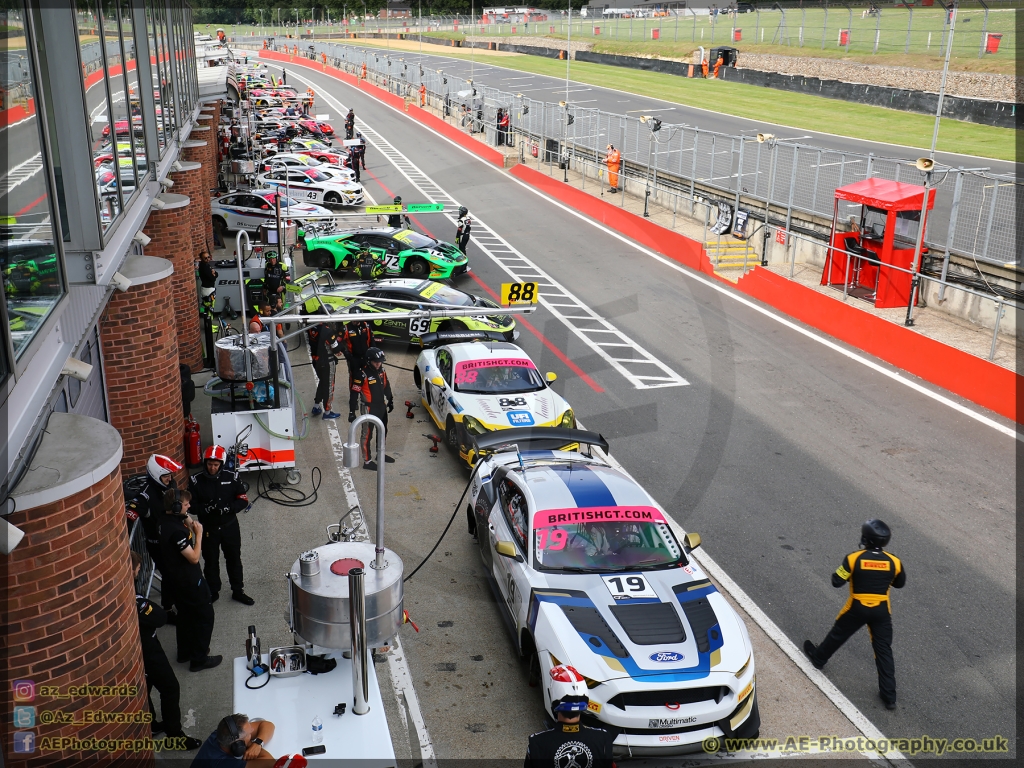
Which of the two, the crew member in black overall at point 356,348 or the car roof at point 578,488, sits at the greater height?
the car roof at point 578,488

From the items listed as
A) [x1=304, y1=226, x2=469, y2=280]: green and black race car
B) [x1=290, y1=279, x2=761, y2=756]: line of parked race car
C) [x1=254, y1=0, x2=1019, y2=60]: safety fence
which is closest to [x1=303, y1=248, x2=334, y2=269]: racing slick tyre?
[x1=304, y1=226, x2=469, y2=280]: green and black race car

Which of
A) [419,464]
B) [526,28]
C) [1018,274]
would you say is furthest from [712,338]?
[526,28]

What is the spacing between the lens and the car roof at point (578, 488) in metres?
9.38

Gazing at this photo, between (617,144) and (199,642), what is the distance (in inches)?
1224

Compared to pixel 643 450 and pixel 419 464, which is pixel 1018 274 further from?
pixel 419 464

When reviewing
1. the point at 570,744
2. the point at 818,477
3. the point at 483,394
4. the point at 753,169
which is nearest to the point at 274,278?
the point at 483,394

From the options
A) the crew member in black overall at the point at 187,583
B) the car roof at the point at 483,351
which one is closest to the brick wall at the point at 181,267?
the car roof at the point at 483,351

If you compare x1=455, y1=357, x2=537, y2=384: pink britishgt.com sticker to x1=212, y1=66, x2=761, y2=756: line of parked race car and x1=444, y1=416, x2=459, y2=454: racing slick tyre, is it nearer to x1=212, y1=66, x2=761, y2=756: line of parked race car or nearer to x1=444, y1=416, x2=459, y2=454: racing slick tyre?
x1=212, y1=66, x2=761, y2=756: line of parked race car

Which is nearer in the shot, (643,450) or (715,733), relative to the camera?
(715,733)

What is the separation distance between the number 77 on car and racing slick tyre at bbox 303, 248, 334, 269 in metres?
13.6

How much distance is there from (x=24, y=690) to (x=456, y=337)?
1174cm

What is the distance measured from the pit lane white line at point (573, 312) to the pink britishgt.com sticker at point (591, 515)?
759 cm

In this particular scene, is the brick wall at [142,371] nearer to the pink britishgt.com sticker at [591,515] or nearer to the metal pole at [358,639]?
the pink britishgt.com sticker at [591,515]

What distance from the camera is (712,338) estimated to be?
64.1ft
